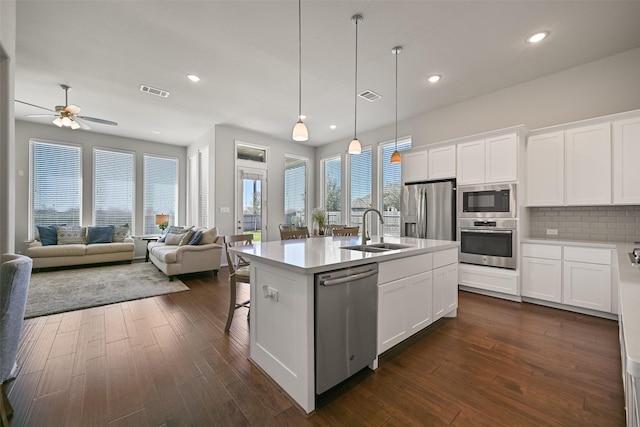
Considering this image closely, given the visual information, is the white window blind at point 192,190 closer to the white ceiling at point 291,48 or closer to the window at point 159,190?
the window at point 159,190

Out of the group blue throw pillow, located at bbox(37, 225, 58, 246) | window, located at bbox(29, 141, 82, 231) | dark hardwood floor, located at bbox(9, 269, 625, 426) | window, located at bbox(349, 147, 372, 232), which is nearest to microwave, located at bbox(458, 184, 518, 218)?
dark hardwood floor, located at bbox(9, 269, 625, 426)

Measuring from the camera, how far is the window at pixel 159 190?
7188mm

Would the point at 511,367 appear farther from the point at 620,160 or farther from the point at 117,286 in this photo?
the point at 117,286

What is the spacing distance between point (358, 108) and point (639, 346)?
4798mm

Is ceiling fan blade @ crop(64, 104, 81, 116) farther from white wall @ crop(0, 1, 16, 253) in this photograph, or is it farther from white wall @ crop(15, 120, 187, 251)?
white wall @ crop(15, 120, 187, 251)

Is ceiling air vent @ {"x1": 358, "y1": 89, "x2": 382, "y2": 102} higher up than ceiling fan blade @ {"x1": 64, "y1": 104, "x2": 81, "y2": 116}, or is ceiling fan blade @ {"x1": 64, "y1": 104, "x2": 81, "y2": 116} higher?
ceiling air vent @ {"x1": 358, "y1": 89, "x2": 382, "y2": 102}

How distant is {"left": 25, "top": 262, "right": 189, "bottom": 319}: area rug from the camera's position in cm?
349

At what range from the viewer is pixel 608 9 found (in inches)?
98.0

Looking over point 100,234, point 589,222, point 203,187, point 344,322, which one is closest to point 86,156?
point 100,234

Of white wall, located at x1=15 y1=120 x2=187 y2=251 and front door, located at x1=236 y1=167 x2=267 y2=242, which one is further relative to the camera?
front door, located at x1=236 y1=167 x2=267 y2=242

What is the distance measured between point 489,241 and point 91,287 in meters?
6.24

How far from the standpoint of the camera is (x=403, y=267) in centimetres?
226

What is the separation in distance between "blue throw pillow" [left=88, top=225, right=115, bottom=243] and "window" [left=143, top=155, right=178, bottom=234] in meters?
0.95

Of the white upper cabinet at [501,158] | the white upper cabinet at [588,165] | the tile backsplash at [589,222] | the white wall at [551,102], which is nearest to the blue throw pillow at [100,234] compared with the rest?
the white wall at [551,102]
